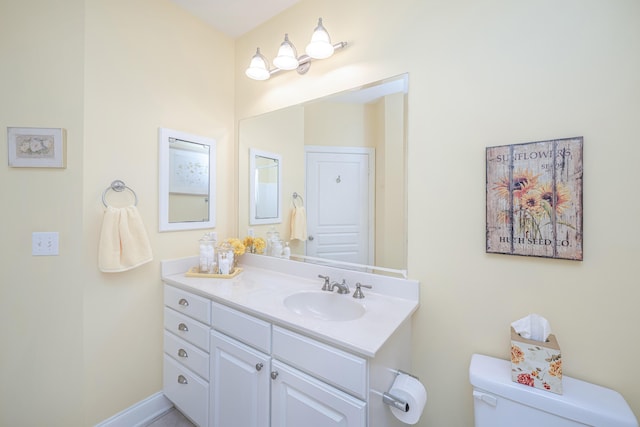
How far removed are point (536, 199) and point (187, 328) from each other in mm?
1807

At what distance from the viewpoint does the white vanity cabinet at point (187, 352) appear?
141 centimetres

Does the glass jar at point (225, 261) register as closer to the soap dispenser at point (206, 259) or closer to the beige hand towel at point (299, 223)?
the soap dispenser at point (206, 259)

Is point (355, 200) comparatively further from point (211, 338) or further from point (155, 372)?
point (155, 372)

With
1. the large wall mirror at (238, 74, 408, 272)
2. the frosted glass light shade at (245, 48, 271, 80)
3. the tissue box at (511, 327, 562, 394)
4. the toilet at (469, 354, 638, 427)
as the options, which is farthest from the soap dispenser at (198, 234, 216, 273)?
the tissue box at (511, 327, 562, 394)

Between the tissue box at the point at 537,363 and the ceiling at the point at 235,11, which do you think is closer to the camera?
the tissue box at the point at 537,363

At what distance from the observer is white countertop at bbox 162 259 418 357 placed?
0.94m

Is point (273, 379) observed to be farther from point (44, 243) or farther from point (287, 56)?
point (287, 56)

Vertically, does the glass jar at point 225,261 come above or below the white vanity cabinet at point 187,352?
above

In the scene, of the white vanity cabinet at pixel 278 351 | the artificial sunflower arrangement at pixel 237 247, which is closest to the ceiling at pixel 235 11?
the artificial sunflower arrangement at pixel 237 247

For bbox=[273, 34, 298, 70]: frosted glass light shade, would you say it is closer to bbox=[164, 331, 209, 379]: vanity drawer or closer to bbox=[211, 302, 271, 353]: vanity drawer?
bbox=[211, 302, 271, 353]: vanity drawer

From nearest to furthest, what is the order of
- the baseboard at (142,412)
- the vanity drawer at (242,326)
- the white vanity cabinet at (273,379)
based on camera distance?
the white vanity cabinet at (273,379), the vanity drawer at (242,326), the baseboard at (142,412)

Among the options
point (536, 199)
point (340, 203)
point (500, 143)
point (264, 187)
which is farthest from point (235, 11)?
point (536, 199)

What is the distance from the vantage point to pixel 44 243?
1.35m

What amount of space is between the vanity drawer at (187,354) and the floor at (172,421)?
400 millimetres
